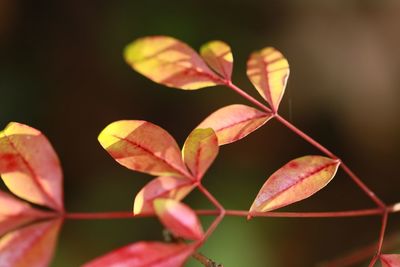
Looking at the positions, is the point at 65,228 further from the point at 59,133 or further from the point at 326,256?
the point at 326,256

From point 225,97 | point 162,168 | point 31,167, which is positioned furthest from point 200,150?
point 225,97

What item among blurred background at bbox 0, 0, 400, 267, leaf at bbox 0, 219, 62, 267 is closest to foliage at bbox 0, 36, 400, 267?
leaf at bbox 0, 219, 62, 267

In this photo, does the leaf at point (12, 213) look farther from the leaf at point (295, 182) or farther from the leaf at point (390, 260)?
the leaf at point (390, 260)

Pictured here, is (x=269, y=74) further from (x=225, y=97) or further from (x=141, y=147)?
(x=225, y=97)

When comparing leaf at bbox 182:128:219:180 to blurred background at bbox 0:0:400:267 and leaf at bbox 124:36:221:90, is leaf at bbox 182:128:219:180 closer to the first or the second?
leaf at bbox 124:36:221:90

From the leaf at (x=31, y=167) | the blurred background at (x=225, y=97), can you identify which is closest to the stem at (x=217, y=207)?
the leaf at (x=31, y=167)
